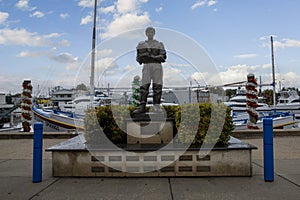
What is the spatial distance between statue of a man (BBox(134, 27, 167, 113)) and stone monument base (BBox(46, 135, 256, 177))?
1.71 meters

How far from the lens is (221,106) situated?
616 cm

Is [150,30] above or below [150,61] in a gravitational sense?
above

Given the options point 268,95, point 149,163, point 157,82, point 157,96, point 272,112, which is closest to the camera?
point 149,163

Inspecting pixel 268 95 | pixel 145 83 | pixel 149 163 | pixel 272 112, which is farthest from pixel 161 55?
pixel 268 95

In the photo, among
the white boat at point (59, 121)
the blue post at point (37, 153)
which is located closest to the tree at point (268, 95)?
the white boat at point (59, 121)

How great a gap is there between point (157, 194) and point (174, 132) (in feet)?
7.43

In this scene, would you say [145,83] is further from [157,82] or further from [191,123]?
[191,123]

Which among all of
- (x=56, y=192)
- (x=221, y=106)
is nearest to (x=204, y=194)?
(x=221, y=106)

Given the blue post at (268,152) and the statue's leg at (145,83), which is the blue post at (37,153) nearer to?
the statue's leg at (145,83)

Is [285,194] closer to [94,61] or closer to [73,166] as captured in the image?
[73,166]

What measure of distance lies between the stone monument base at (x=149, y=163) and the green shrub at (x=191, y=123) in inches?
16.2

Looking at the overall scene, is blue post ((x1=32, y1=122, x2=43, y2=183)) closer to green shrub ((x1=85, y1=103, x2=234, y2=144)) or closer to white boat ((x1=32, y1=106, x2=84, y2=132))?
green shrub ((x1=85, y1=103, x2=234, y2=144))

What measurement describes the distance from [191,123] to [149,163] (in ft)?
4.32

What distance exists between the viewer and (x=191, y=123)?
6172mm
